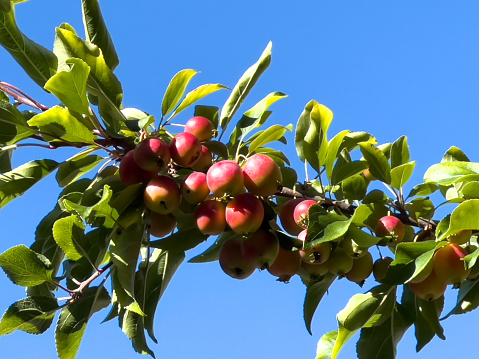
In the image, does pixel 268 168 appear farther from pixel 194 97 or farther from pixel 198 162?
pixel 194 97

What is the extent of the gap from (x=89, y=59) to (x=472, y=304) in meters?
1.41

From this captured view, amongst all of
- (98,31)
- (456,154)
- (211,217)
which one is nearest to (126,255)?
(211,217)

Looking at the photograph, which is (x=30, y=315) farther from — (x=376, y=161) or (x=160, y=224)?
(x=376, y=161)

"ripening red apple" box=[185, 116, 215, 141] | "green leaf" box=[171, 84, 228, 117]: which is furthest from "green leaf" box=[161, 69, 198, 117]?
"ripening red apple" box=[185, 116, 215, 141]

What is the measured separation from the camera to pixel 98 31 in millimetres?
2436

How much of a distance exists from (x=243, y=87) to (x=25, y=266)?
95cm

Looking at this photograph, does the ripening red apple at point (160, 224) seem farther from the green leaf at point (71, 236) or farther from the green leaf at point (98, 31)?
the green leaf at point (98, 31)

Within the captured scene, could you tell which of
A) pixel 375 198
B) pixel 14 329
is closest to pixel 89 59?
pixel 14 329

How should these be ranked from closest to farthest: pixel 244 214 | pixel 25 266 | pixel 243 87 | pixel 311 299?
pixel 244 214 < pixel 25 266 < pixel 311 299 < pixel 243 87

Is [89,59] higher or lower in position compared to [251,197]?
higher

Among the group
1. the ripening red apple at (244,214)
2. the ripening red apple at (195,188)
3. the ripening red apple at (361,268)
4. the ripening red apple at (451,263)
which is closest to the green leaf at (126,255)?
the ripening red apple at (195,188)

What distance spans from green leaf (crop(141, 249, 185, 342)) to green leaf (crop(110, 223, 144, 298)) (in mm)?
200

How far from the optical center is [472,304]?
200cm

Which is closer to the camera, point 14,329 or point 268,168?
point 268,168
